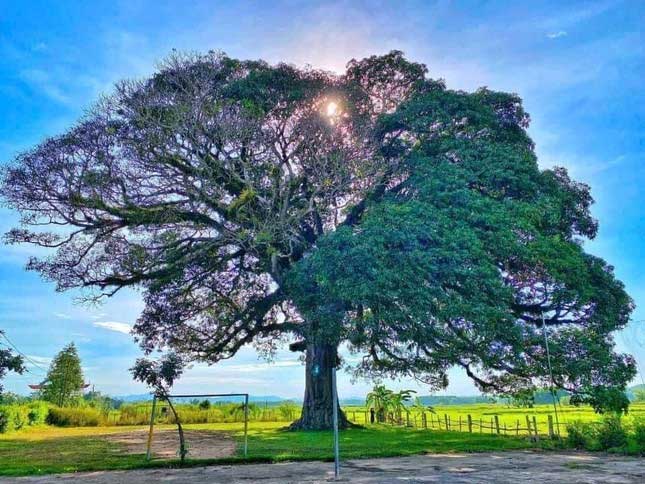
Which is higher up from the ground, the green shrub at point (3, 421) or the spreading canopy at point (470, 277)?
the spreading canopy at point (470, 277)

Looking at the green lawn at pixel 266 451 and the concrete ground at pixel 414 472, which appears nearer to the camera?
the concrete ground at pixel 414 472

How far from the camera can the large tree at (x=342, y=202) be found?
13.6 m

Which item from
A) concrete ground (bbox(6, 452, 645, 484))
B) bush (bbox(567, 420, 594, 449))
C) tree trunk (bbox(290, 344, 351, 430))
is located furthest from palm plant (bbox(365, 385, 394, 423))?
concrete ground (bbox(6, 452, 645, 484))

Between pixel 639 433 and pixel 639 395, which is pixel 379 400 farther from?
pixel 639 433

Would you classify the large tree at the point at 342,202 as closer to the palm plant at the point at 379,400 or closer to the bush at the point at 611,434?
the bush at the point at 611,434

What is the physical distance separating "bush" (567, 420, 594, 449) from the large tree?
4.77ft

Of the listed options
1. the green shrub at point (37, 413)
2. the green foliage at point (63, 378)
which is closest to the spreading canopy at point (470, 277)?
the green shrub at point (37, 413)

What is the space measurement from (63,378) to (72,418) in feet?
42.4

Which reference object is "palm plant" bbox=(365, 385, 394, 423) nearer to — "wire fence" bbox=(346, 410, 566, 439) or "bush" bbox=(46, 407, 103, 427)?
"wire fence" bbox=(346, 410, 566, 439)

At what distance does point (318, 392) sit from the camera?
19.6 metres

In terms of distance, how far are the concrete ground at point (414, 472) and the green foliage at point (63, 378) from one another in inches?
1387

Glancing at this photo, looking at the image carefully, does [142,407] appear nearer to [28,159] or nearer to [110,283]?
[110,283]

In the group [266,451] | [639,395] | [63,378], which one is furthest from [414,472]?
[63,378]

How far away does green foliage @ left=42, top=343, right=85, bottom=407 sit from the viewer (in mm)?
40094
